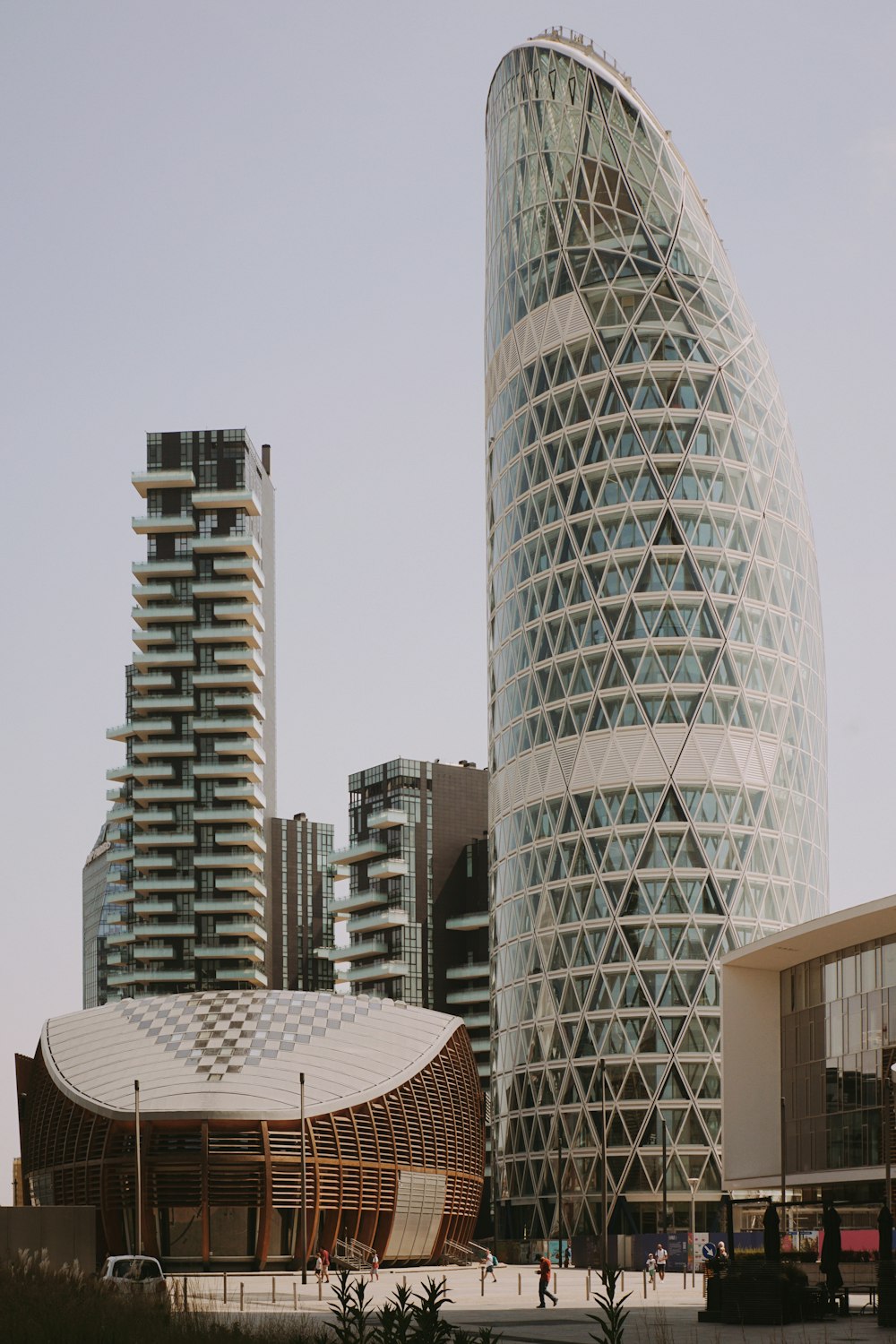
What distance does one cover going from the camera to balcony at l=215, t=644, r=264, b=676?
573ft

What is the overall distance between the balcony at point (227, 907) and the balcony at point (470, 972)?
2330cm

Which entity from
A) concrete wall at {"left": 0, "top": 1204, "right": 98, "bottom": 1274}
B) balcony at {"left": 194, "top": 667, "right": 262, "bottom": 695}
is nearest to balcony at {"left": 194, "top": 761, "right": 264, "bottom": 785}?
balcony at {"left": 194, "top": 667, "right": 262, "bottom": 695}

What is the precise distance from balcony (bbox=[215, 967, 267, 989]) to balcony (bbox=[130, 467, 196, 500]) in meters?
50.7

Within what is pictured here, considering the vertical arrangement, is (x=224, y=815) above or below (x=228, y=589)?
below

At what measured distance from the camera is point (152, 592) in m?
176

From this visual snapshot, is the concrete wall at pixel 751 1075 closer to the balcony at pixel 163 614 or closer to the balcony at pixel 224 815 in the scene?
the balcony at pixel 224 815

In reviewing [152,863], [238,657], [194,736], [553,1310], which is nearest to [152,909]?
[152,863]

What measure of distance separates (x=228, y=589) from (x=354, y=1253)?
98016mm

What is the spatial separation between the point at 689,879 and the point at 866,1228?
6086 cm

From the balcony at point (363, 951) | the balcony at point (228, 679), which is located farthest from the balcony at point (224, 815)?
the balcony at point (363, 951)

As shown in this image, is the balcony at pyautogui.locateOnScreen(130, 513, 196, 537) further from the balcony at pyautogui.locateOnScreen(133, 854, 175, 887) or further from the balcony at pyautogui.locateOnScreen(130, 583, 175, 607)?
the balcony at pyautogui.locateOnScreen(133, 854, 175, 887)

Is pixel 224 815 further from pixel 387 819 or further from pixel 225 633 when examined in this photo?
pixel 387 819

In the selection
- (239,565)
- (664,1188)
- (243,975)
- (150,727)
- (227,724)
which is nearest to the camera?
(664,1188)

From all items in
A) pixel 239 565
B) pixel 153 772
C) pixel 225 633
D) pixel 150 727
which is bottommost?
pixel 153 772
